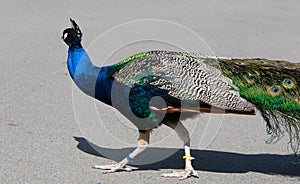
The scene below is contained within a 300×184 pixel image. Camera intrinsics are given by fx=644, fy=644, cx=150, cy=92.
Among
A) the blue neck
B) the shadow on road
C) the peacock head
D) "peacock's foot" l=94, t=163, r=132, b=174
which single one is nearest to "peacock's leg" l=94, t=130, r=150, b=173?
"peacock's foot" l=94, t=163, r=132, b=174

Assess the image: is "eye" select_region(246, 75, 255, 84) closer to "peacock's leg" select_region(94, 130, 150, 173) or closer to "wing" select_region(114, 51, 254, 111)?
"wing" select_region(114, 51, 254, 111)

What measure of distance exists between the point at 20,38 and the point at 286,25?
16.8ft

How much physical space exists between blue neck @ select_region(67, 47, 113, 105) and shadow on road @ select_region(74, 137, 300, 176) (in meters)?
0.70

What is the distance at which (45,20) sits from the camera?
10.9 meters

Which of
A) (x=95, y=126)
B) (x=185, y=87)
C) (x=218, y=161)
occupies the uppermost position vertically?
(x=185, y=87)

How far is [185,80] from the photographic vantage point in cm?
456

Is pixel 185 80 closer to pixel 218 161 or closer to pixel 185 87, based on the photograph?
pixel 185 87

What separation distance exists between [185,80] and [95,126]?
1527 mm

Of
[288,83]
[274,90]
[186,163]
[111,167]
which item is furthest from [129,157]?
[288,83]

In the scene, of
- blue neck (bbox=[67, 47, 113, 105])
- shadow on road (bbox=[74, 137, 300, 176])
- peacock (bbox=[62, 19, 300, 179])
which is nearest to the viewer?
peacock (bbox=[62, 19, 300, 179])

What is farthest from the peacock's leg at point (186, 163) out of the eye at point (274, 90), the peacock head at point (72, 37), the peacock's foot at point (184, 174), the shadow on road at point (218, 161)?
the peacock head at point (72, 37)

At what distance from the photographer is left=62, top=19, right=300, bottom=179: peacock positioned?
4.51m

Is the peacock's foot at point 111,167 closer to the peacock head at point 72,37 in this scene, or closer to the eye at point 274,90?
the peacock head at point 72,37

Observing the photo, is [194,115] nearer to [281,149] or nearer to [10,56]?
[281,149]
